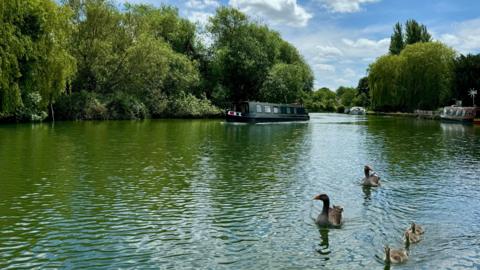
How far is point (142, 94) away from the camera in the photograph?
6378cm

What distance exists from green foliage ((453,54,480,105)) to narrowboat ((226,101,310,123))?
25264 mm

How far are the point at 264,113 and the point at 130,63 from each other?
18.0 meters

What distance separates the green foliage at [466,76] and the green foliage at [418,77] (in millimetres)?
1664

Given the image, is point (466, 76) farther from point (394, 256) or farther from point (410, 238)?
point (394, 256)

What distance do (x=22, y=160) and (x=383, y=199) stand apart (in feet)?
50.4

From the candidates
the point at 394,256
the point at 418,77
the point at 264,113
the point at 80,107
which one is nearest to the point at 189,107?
the point at 264,113

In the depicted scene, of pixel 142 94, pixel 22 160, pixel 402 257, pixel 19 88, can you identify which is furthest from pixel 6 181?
pixel 142 94

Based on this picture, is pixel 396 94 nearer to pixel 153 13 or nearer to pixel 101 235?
pixel 153 13

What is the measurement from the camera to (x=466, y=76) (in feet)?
228

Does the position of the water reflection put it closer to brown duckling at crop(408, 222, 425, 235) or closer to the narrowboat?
brown duckling at crop(408, 222, 425, 235)

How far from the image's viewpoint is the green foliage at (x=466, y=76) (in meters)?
69.6

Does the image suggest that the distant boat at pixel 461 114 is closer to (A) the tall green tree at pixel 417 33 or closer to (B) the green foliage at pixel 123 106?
(A) the tall green tree at pixel 417 33

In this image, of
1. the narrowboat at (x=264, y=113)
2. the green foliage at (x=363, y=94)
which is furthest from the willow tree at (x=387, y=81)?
the green foliage at (x=363, y=94)

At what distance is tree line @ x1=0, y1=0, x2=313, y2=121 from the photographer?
41.2 meters
